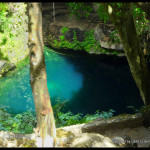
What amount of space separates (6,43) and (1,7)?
223 centimetres

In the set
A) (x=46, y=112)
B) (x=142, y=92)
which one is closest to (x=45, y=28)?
(x=142, y=92)

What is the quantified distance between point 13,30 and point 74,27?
4.86 metres

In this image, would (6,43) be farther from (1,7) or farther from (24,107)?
(24,107)

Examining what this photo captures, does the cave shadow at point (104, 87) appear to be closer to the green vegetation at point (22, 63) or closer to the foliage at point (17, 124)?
the foliage at point (17, 124)

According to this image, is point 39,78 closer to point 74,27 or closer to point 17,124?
point 17,124

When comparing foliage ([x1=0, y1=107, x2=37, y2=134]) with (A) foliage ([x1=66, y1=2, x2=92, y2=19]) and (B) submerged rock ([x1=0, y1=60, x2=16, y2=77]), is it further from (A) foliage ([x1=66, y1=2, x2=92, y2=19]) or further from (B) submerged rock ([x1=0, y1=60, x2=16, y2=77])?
(B) submerged rock ([x1=0, y1=60, x2=16, y2=77])

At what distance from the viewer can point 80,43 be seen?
14.3 metres

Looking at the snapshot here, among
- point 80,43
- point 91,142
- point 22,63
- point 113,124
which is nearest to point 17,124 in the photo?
point 113,124

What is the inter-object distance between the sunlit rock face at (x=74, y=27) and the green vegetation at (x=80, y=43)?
0.20 m

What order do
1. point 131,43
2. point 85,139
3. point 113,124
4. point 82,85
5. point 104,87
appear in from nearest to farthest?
point 85,139, point 131,43, point 113,124, point 104,87, point 82,85

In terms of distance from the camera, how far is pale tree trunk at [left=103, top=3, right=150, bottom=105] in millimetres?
3689

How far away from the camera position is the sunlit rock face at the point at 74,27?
12492 millimetres

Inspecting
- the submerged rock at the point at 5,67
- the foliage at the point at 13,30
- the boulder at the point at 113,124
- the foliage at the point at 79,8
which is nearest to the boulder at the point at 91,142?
the boulder at the point at 113,124

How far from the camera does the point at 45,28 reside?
16031 mm
